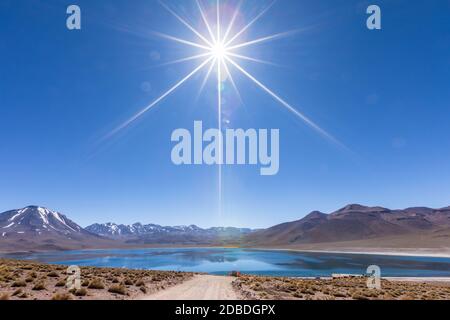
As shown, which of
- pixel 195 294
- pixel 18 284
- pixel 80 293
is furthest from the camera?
pixel 195 294

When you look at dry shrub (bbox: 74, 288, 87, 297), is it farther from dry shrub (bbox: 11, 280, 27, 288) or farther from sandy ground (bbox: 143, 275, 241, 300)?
dry shrub (bbox: 11, 280, 27, 288)

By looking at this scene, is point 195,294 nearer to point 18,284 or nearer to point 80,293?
point 80,293

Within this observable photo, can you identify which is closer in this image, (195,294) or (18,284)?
(18,284)

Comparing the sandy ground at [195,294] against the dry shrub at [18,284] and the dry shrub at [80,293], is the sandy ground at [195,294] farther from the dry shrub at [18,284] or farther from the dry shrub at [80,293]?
the dry shrub at [18,284]

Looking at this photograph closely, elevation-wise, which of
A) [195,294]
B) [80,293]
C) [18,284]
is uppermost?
[18,284]

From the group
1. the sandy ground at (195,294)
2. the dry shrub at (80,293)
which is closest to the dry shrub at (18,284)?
the dry shrub at (80,293)

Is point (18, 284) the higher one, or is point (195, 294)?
point (18, 284)

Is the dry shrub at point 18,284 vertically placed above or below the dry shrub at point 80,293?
above

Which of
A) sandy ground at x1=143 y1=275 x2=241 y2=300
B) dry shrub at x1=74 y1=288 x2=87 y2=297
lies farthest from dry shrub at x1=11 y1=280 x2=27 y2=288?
sandy ground at x1=143 y1=275 x2=241 y2=300

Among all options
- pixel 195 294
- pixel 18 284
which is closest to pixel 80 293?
pixel 18 284

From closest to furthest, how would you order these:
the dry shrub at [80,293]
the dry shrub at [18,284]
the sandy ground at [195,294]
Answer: the dry shrub at [80,293] < the dry shrub at [18,284] < the sandy ground at [195,294]
